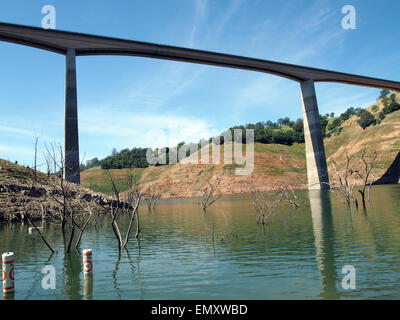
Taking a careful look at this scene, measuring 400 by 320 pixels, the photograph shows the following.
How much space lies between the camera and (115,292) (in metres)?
8.34

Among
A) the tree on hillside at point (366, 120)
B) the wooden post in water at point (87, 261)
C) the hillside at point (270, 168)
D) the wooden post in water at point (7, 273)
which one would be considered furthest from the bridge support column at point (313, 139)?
the wooden post in water at point (7, 273)

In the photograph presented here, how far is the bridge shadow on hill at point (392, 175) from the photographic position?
76562 mm

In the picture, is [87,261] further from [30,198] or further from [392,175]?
[392,175]

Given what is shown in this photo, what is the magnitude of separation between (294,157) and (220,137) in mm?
31572

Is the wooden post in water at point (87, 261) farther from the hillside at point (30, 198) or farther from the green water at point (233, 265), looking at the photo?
the hillside at point (30, 198)

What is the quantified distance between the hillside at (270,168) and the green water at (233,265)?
219ft

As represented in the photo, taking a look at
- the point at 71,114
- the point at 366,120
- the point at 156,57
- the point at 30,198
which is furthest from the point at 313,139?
the point at 366,120

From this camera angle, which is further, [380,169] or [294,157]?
[294,157]

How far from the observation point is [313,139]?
67.0m

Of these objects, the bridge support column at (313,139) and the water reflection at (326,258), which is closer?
the water reflection at (326,258)

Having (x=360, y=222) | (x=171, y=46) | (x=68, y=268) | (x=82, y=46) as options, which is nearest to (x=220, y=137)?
(x=171, y=46)
